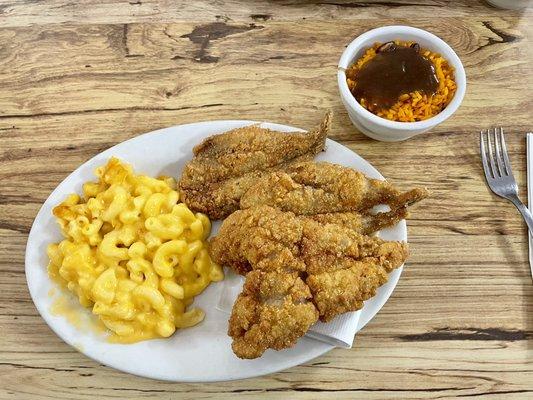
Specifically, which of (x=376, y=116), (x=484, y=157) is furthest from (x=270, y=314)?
(x=484, y=157)

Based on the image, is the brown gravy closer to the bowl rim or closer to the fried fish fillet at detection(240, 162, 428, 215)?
the bowl rim

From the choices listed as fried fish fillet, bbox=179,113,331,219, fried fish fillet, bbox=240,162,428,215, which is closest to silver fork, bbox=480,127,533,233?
fried fish fillet, bbox=240,162,428,215

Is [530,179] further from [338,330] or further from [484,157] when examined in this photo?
[338,330]

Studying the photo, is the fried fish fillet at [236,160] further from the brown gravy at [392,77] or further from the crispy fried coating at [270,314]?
the crispy fried coating at [270,314]

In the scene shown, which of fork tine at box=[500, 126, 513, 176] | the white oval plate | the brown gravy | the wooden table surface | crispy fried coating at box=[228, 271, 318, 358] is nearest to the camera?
crispy fried coating at box=[228, 271, 318, 358]

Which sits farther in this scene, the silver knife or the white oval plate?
the silver knife

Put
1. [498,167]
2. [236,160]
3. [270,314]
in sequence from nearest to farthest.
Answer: [270,314] → [236,160] → [498,167]

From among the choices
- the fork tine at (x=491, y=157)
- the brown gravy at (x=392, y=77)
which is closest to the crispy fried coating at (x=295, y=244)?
the brown gravy at (x=392, y=77)
